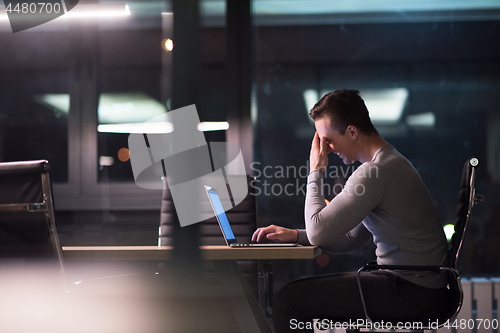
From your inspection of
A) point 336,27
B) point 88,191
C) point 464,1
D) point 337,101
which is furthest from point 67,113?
point 464,1

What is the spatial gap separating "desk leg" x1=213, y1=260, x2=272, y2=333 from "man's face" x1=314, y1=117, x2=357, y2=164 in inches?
25.4

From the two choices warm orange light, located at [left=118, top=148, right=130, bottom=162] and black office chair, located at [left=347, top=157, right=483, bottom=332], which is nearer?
black office chair, located at [left=347, top=157, right=483, bottom=332]

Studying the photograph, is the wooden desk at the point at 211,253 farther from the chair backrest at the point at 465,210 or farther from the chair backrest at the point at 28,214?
the chair backrest at the point at 465,210

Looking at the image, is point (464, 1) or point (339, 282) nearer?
point (339, 282)

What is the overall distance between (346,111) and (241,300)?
854mm

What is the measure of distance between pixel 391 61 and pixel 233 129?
1377 millimetres

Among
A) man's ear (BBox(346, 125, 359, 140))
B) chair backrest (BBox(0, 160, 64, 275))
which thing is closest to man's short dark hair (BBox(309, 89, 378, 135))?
man's ear (BBox(346, 125, 359, 140))

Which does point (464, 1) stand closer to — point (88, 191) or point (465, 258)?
point (465, 258)

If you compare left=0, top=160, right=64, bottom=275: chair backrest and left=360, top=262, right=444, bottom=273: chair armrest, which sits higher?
left=0, top=160, right=64, bottom=275: chair backrest

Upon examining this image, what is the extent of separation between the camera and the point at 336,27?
3.45m

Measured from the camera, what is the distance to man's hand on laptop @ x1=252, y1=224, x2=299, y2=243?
175cm

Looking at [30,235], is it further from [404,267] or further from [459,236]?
[459,236]

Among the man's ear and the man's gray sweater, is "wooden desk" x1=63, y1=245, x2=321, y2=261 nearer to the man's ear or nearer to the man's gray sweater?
the man's gray sweater

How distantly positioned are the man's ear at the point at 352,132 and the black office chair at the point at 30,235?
1.21m
